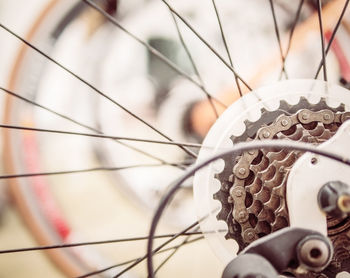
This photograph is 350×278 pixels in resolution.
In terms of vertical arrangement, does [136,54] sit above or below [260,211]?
above

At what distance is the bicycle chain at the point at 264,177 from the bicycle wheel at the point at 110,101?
0.46 m

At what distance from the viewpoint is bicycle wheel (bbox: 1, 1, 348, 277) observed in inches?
35.6

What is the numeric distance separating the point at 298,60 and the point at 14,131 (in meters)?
0.68

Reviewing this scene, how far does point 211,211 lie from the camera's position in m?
0.43

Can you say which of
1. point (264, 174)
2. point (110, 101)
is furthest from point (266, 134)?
point (110, 101)

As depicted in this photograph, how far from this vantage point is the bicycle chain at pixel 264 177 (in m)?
0.43

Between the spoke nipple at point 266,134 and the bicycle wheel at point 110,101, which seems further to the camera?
the bicycle wheel at point 110,101

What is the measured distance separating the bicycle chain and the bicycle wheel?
457mm

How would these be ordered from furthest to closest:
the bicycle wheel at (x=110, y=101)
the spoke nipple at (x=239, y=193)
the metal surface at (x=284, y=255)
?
the bicycle wheel at (x=110, y=101)
the spoke nipple at (x=239, y=193)
the metal surface at (x=284, y=255)

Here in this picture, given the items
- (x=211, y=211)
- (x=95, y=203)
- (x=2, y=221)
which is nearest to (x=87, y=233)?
(x=95, y=203)

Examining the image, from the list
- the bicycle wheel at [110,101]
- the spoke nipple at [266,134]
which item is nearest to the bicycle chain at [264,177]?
the spoke nipple at [266,134]

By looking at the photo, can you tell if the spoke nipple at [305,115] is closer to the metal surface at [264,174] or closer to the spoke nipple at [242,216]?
the metal surface at [264,174]

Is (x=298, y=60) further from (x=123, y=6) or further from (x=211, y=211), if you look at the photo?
(x=211, y=211)

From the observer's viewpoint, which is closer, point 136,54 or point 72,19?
point 72,19
